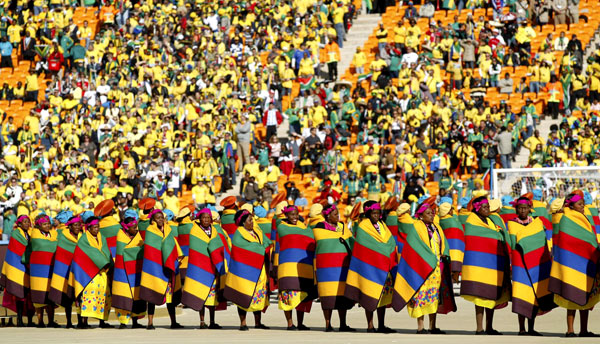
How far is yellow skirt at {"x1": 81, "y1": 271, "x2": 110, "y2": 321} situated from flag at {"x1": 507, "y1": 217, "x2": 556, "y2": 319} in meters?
5.67

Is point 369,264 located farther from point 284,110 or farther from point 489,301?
point 284,110

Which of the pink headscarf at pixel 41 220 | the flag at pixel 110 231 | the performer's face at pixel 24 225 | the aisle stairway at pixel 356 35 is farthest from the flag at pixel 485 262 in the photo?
the aisle stairway at pixel 356 35

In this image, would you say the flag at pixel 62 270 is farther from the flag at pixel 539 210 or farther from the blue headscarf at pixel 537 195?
the blue headscarf at pixel 537 195

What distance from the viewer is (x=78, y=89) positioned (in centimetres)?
3741

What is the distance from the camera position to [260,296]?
18.3 m

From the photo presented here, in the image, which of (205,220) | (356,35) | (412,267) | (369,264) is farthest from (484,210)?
(356,35)

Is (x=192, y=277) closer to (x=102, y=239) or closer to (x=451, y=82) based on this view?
(x=102, y=239)

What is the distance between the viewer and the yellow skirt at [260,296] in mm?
18266

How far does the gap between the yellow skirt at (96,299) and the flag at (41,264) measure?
3.55 ft

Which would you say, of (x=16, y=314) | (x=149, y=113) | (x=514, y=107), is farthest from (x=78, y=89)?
(x=16, y=314)

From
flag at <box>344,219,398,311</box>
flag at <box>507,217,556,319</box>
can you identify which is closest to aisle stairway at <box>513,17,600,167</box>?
flag at <box>344,219,398,311</box>

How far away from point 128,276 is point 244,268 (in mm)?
1696

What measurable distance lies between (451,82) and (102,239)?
624 inches

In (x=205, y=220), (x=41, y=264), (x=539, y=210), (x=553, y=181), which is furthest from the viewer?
(x=553, y=181)
